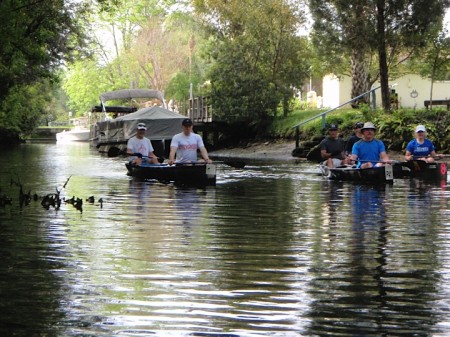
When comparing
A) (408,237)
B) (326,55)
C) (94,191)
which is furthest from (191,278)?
(326,55)

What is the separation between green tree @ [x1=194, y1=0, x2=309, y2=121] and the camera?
5222 cm

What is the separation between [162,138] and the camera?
46625 mm

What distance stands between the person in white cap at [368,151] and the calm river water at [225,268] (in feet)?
16.0

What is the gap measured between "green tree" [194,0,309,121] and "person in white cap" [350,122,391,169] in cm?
2844

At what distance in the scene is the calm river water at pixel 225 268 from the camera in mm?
7070

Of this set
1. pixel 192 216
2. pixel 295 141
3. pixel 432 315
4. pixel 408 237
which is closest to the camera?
pixel 432 315

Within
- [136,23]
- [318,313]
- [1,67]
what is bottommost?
[318,313]

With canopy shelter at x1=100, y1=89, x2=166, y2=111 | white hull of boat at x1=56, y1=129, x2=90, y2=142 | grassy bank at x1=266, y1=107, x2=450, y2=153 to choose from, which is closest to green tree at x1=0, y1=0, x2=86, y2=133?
canopy shelter at x1=100, y1=89, x2=166, y2=111

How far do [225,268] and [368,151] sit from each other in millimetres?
14425

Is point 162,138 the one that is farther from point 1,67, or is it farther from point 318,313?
point 318,313

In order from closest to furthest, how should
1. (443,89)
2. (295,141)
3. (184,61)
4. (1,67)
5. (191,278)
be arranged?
1. (191,278)
2. (1,67)
3. (295,141)
4. (443,89)
5. (184,61)

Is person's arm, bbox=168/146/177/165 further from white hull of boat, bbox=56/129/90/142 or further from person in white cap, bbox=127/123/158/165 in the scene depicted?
white hull of boat, bbox=56/129/90/142

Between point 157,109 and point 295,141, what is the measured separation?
23.0 ft

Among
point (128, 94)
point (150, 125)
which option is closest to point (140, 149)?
point (150, 125)
